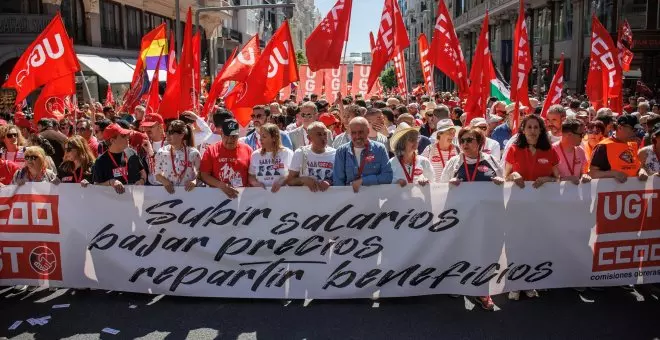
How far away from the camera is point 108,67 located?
25.2 m

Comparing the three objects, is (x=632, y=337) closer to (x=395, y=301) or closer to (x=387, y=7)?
(x=395, y=301)

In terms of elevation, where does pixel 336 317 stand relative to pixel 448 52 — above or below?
below

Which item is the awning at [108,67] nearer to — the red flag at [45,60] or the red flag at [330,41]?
the red flag at [45,60]

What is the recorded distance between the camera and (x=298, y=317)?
5090 mm

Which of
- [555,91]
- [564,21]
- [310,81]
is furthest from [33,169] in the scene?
[564,21]

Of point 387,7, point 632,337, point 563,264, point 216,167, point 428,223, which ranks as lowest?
point 632,337

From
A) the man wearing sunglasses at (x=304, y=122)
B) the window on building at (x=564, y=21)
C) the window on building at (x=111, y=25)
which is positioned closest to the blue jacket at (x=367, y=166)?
the man wearing sunglasses at (x=304, y=122)

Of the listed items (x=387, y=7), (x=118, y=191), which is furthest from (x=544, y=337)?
(x=387, y=7)

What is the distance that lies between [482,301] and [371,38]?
33.6ft

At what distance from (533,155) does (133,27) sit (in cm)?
2798

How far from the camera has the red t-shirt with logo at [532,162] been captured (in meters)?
5.54

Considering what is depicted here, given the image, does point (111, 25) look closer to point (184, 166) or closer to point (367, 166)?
point (184, 166)

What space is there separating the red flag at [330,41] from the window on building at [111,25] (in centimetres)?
2097

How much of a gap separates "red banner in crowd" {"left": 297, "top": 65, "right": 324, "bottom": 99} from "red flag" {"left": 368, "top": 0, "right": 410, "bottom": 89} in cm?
787
